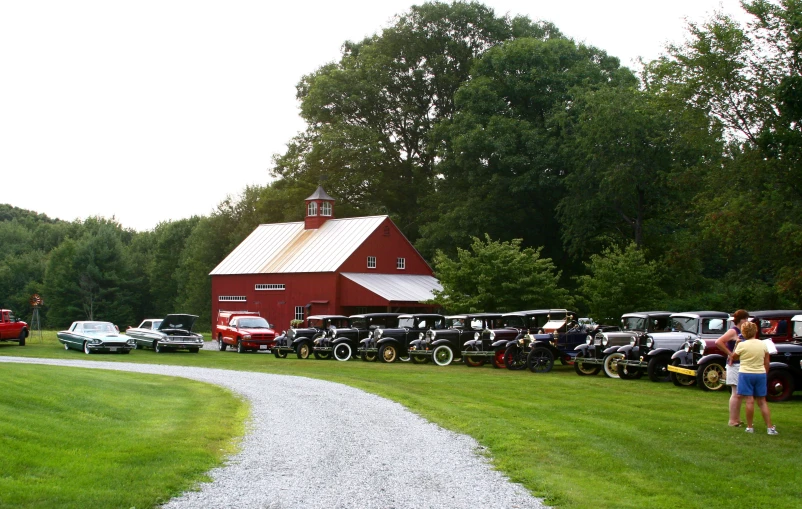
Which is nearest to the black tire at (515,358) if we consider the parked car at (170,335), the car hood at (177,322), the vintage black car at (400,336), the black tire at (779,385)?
the vintage black car at (400,336)

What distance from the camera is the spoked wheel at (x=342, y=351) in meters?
32.2

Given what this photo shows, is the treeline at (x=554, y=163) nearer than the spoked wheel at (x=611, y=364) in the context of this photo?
No

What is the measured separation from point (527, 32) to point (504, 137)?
14053 millimetres

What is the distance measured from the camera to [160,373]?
2384 centimetres

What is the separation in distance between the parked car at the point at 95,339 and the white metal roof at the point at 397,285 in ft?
46.7

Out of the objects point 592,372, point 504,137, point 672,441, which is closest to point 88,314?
point 504,137

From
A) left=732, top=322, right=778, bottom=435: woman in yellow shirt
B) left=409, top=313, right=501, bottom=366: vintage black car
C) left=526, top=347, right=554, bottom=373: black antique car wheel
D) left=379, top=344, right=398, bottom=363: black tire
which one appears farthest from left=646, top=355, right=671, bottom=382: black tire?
left=379, top=344, right=398, bottom=363: black tire

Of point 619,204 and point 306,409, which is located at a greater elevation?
point 619,204

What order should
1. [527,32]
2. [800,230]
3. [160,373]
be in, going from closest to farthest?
[160,373] → [800,230] → [527,32]

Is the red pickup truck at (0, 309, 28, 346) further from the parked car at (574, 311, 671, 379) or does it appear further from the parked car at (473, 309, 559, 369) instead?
the parked car at (574, 311, 671, 379)

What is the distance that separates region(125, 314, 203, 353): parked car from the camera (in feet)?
117

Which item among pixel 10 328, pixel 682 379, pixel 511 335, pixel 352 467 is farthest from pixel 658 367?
pixel 10 328

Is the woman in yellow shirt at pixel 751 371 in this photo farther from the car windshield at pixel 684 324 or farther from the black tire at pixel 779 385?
the car windshield at pixel 684 324

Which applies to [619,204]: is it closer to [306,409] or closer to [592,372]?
[592,372]
